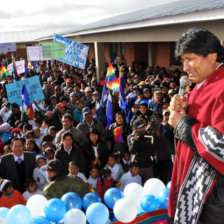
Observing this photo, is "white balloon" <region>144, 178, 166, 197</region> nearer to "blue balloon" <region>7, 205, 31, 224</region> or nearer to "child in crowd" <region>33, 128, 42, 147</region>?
"blue balloon" <region>7, 205, 31, 224</region>

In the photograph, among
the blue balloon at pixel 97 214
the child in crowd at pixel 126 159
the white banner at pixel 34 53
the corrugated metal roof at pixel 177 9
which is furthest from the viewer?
the white banner at pixel 34 53

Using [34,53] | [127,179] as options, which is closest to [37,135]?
[127,179]

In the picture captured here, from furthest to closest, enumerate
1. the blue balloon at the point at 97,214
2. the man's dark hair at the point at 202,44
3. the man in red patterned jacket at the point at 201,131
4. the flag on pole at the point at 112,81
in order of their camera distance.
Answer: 1. the flag on pole at the point at 112,81
2. the blue balloon at the point at 97,214
3. the man's dark hair at the point at 202,44
4. the man in red patterned jacket at the point at 201,131

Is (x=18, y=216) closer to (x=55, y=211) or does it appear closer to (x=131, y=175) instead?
(x=55, y=211)

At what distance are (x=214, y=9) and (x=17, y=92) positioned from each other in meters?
5.11

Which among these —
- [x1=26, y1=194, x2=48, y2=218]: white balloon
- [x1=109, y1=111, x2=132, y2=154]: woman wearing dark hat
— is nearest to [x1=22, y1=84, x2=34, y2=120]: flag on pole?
[x1=109, y1=111, x2=132, y2=154]: woman wearing dark hat

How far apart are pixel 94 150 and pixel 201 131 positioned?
147 inches

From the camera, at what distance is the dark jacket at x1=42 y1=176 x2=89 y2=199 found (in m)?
3.47

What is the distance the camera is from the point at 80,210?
2.88m

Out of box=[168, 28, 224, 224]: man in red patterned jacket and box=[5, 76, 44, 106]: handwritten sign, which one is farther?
box=[5, 76, 44, 106]: handwritten sign

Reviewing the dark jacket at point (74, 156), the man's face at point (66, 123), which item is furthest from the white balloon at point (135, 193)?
the man's face at point (66, 123)

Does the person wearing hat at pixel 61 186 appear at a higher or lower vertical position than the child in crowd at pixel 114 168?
higher

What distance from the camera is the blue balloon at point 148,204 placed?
3053 mm

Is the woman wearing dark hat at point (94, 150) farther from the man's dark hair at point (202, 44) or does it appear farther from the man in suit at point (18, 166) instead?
the man's dark hair at point (202, 44)
